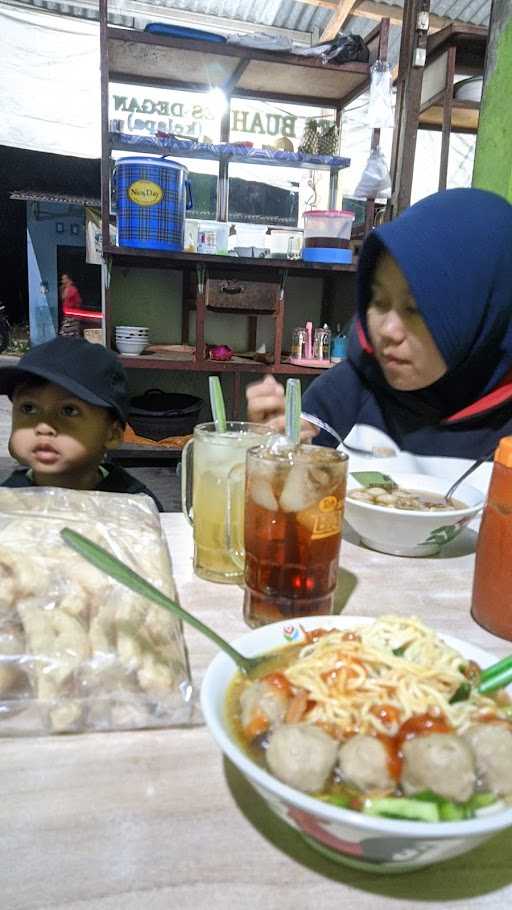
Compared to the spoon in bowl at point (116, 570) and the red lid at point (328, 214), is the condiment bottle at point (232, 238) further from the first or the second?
the spoon in bowl at point (116, 570)

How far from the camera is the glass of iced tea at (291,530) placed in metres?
0.81

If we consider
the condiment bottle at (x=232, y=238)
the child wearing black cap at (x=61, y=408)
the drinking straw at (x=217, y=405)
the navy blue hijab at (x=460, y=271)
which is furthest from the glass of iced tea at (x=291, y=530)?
the condiment bottle at (x=232, y=238)

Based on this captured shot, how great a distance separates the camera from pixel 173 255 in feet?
11.8

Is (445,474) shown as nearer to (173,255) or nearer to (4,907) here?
(4,907)

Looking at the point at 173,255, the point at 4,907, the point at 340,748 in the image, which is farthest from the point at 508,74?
the point at 4,907

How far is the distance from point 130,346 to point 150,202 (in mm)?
900

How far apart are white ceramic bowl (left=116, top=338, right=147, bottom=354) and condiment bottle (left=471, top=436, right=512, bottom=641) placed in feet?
11.0

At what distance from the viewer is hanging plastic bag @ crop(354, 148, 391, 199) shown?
382 cm

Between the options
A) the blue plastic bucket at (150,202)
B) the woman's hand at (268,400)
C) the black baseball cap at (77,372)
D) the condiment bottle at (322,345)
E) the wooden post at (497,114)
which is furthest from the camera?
the condiment bottle at (322,345)

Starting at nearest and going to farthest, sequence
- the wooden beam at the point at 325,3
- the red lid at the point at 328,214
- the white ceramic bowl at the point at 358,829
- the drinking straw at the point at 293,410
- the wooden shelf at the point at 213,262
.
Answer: the white ceramic bowl at the point at 358,829
the drinking straw at the point at 293,410
the wooden shelf at the point at 213,262
the red lid at the point at 328,214
the wooden beam at the point at 325,3

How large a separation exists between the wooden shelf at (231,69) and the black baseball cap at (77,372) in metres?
2.54

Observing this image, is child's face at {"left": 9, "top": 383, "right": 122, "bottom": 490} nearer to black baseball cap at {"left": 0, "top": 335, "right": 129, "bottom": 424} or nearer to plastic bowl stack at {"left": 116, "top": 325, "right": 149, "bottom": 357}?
black baseball cap at {"left": 0, "top": 335, "right": 129, "bottom": 424}

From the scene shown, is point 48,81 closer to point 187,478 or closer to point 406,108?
point 406,108

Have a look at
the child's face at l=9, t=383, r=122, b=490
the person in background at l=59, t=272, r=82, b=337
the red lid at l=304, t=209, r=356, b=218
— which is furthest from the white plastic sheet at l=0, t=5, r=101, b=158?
the child's face at l=9, t=383, r=122, b=490
